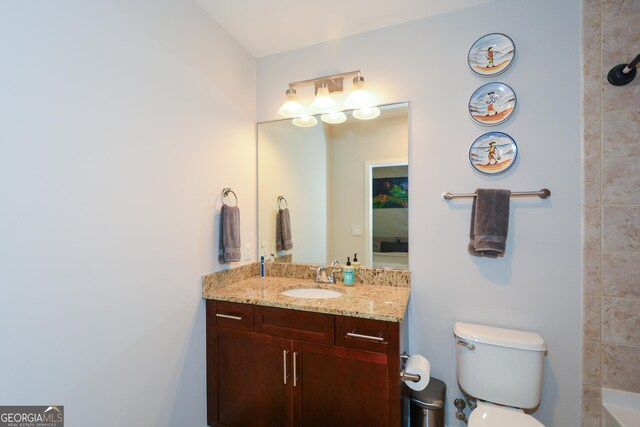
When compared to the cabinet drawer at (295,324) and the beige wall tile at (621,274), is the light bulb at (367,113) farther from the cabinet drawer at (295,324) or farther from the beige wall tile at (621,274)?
the beige wall tile at (621,274)

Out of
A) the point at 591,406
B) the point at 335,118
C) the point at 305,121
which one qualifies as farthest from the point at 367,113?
the point at 591,406

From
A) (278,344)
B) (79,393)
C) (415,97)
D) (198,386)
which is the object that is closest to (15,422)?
(79,393)

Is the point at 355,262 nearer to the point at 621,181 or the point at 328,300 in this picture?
the point at 328,300

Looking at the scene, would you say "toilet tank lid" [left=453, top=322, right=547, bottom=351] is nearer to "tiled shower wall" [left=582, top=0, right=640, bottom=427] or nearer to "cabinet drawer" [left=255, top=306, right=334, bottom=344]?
"tiled shower wall" [left=582, top=0, right=640, bottom=427]

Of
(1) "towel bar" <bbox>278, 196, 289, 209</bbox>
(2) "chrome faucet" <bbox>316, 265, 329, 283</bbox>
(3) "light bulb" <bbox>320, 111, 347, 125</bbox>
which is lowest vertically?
(2) "chrome faucet" <bbox>316, 265, 329, 283</bbox>

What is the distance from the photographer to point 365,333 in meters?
1.30

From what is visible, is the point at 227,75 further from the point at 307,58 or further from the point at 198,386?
the point at 198,386

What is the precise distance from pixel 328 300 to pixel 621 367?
1489 mm

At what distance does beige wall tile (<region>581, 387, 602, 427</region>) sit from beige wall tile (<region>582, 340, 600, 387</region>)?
37mm

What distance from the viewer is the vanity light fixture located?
5.85ft

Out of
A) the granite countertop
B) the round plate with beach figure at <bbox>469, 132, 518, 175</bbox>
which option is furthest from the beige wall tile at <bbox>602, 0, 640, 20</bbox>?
the granite countertop

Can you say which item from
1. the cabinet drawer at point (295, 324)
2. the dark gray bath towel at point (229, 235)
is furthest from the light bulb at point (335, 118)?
the cabinet drawer at point (295, 324)

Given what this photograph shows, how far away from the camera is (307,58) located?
1.99 metres

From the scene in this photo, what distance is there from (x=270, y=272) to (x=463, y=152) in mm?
1550
